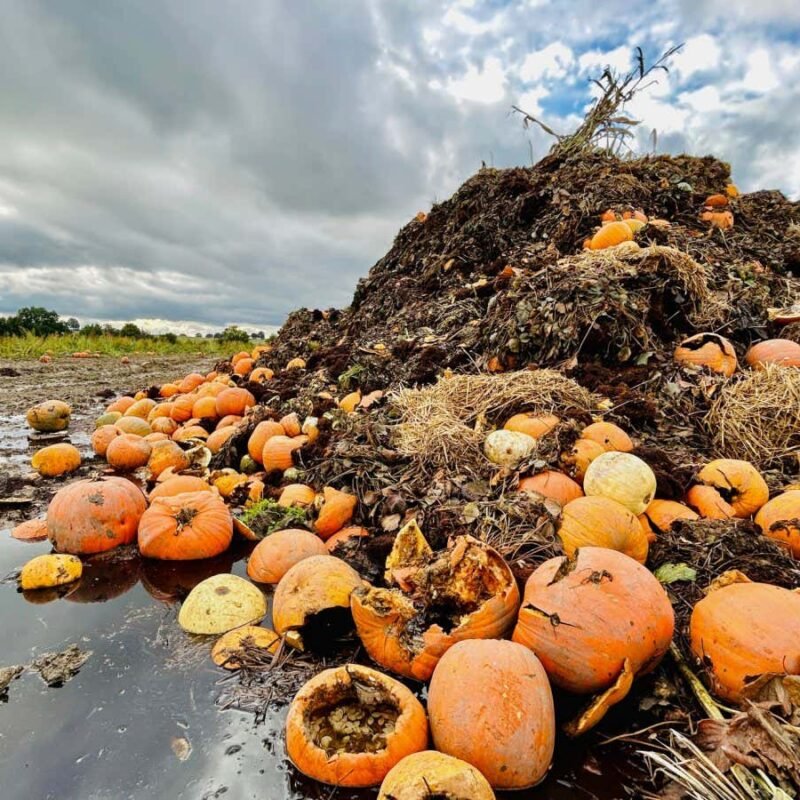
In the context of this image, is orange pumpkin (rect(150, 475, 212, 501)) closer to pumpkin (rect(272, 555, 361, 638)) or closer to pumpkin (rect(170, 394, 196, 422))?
pumpkin (rect(272, 555, 361, 638))

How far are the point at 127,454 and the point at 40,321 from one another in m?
27.5

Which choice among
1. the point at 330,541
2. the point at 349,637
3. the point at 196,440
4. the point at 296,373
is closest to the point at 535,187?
the point at 296,373

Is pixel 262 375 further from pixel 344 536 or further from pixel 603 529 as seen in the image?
pixel 603 529

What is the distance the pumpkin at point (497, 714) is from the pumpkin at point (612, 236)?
258 inches

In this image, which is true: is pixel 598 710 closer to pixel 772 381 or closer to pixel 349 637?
pixel 349 637

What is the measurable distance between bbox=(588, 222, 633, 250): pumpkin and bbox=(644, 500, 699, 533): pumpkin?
15.7 ft

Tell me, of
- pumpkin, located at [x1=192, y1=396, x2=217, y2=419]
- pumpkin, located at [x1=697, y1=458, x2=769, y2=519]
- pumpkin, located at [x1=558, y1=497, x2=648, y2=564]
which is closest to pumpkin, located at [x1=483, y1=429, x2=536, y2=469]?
pumpkin, located at [x1=558, y1=497, x2=648, y2=564]

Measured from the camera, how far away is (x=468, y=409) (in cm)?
513

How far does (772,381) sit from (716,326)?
1485 mm

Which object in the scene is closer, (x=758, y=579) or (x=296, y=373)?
(x=758, y=579)

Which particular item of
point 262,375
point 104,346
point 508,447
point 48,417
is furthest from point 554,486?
point 104,346

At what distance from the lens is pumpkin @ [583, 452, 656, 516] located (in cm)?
345

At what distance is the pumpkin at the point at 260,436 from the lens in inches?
232

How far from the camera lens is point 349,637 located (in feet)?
10.0
